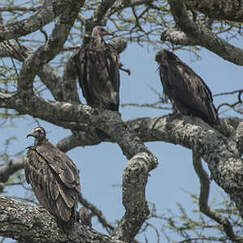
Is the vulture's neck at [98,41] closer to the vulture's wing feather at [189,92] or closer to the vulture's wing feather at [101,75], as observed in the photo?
the vulture's wing feather at [101,75]

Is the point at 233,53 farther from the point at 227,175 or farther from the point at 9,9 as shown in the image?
the point at 9,9

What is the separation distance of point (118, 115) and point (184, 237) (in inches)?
59.1

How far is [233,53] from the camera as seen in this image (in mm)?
5051

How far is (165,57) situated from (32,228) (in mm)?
4079

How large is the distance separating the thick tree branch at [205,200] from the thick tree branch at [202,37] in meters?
1.21

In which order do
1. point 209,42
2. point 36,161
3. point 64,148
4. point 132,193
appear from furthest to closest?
1. point 64,148
2. point 209,42
3. point 36,161
4. point 132,193

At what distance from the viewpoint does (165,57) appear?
6.80 meters

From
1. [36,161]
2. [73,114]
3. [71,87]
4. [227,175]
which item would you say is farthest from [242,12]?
[71,87]

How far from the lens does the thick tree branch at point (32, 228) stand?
3.12 m

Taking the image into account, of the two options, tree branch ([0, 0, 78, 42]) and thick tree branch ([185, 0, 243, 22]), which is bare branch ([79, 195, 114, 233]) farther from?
thick tree branch ([185, 0, 243, 22])

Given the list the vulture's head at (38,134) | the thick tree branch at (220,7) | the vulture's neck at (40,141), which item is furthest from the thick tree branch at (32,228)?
the vulture's head at (38,134)

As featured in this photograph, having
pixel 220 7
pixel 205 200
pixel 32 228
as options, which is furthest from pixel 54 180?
pixel 205 200

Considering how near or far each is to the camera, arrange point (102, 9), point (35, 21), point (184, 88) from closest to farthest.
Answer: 1. point (35, 21)
2. point (102, 9)
3. point (184, 88)

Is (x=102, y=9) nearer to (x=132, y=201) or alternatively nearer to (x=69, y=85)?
(x=69, y=85)
